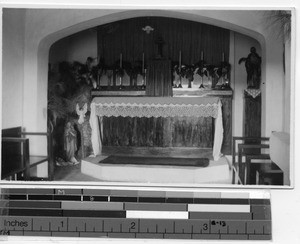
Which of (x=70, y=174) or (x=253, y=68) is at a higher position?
(x=253, y=68)

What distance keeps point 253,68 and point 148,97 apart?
274mm

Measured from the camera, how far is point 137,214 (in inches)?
48.1

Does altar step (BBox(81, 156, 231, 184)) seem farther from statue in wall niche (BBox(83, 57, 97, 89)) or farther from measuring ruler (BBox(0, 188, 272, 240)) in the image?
statue in wall niche (BBox(83, 57, 97, 89))

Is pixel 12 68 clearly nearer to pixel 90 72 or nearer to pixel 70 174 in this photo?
pixel 90 72

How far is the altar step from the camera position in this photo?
1242 mm

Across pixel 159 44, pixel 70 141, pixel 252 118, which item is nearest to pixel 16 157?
pixel 70 141

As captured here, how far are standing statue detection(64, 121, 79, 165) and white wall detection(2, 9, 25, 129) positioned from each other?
0.12 metres

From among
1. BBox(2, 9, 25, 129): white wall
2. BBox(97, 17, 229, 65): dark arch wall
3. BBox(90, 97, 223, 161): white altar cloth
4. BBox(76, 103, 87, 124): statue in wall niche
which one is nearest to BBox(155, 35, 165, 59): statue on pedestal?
BBox(97, 17, 229, 65): dark arch wall

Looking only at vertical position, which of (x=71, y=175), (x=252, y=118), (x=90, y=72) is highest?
(x=90, y=72)

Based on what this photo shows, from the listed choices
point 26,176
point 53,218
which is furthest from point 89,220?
point 26,176

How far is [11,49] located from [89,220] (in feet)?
1.54

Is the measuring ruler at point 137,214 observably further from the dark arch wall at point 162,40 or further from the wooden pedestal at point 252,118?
the dark arch wall at point 162,40

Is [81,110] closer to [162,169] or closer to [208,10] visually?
[162,169]

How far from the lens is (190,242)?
121cm
